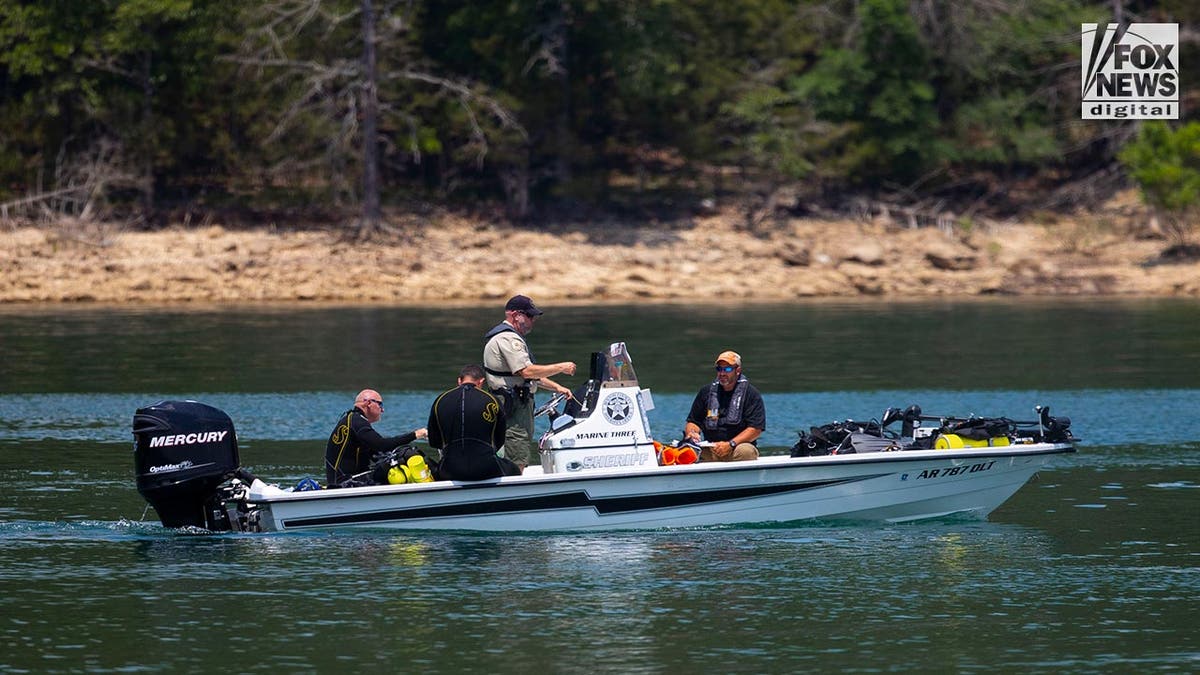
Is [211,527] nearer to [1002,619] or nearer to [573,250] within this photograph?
[1002,619]

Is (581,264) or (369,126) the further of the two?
(369,126)

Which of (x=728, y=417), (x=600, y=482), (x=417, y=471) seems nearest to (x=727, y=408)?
(x=728, y=417)

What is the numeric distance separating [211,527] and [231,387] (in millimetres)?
11227

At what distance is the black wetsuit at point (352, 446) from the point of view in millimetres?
14703

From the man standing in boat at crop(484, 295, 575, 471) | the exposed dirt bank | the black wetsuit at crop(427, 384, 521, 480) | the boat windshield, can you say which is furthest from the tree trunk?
the black wetsuit at crop(427, 384, 521, 480)

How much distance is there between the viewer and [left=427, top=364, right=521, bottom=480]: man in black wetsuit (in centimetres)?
1440

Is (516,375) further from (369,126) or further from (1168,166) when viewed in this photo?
(1168,166)

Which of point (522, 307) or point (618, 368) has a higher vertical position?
point (522, 307)

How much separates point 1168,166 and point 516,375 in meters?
32.5

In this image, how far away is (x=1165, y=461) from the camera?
1906cm

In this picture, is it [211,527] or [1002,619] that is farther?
[211,527]

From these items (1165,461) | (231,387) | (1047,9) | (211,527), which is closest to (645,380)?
→ (231,387)

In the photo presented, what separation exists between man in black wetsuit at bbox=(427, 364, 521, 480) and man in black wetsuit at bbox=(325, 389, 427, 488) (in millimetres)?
387

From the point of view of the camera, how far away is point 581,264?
4359 cm
